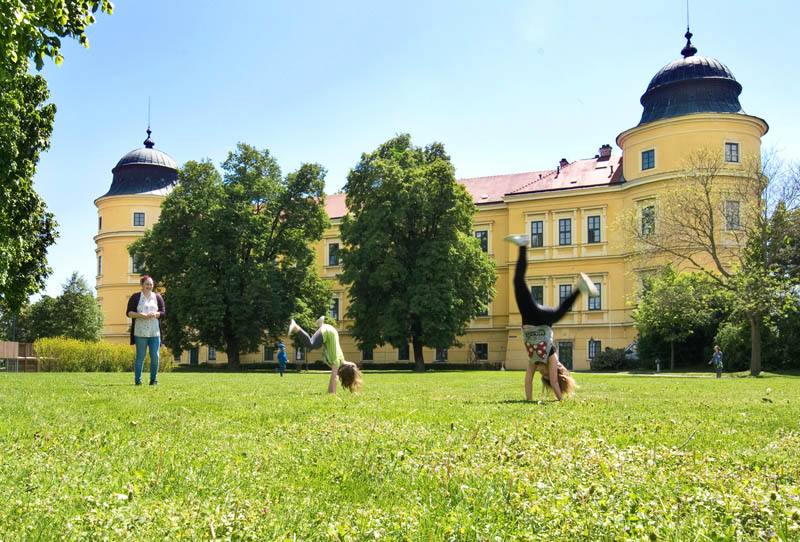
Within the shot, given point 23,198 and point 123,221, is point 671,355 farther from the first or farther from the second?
point 123,221

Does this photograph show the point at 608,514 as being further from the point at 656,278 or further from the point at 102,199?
the point at 102,199

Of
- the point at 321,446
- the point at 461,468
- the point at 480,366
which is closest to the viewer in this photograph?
the point at 461,468

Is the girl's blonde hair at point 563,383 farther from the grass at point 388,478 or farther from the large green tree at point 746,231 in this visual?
the large green tree at point 746,231

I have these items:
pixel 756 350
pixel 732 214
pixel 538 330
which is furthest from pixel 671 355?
pixel 538 330

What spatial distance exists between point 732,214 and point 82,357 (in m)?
31.2

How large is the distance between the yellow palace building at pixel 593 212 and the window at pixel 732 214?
9.23m

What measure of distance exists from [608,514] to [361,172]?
4661 centimetres

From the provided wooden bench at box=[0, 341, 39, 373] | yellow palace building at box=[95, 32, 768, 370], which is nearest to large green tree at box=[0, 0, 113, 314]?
wooden bench at box=[0, 341, 39, 373]

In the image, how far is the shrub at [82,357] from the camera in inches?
1117

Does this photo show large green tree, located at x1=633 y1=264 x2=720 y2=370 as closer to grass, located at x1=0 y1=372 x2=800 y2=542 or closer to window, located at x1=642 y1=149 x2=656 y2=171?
window, located at x1=642 y1=149 x2=656 y2=171

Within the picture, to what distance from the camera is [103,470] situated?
433 centimetres

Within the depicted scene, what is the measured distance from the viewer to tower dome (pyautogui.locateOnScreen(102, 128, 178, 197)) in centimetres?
7375

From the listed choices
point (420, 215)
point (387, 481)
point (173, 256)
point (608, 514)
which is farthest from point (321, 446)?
point (173, 256)

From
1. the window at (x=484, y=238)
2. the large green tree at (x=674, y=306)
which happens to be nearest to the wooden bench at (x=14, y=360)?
the large green tree at (x=674, y=306)
